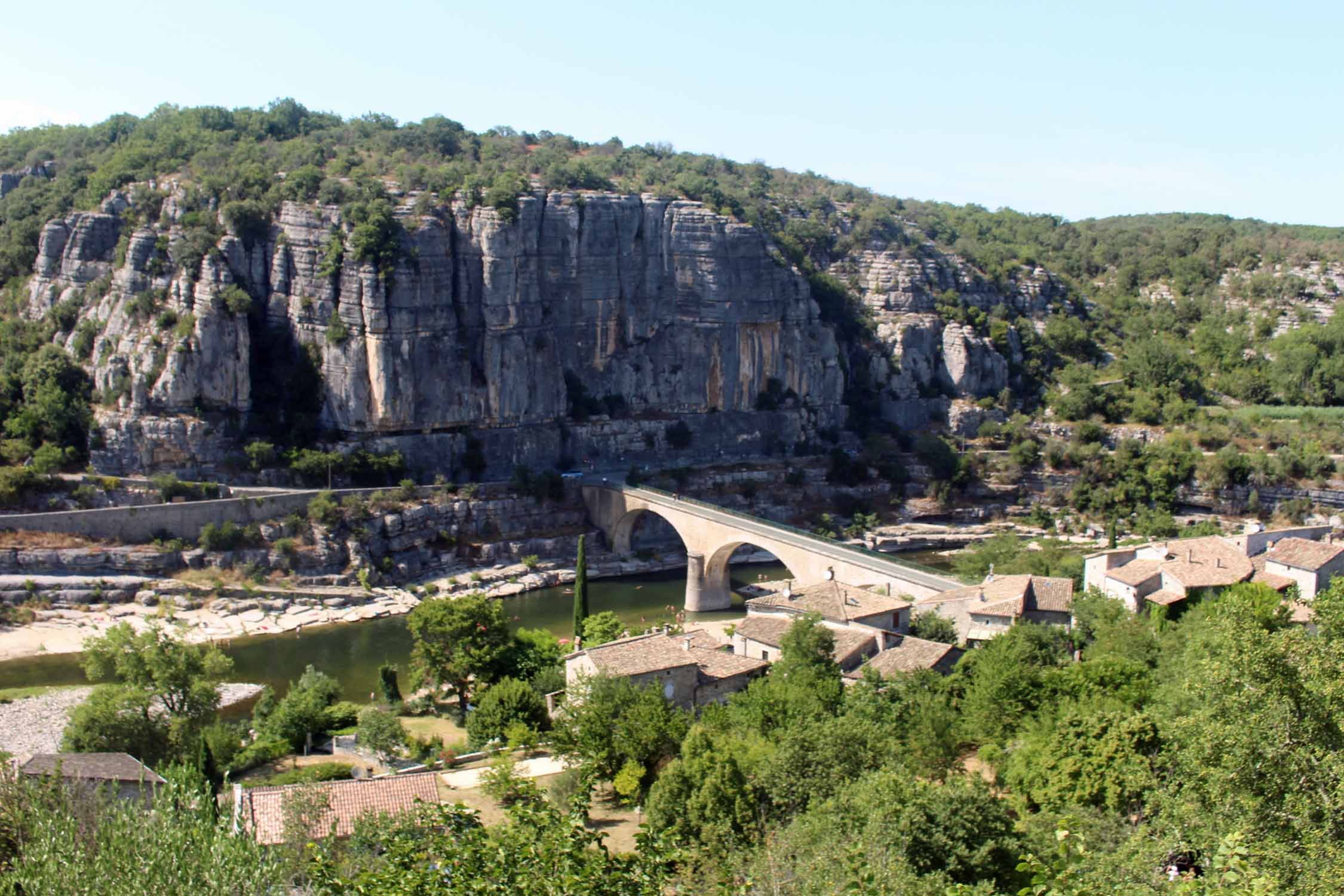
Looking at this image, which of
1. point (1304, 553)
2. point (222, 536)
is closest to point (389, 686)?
point (222, 536)

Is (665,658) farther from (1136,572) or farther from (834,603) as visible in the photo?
(1136,572)

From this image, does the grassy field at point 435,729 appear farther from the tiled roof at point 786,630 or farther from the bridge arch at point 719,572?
the bridge arch at point 719,572

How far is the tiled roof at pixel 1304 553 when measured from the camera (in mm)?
32562

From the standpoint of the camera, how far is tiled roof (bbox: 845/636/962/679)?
2750cm

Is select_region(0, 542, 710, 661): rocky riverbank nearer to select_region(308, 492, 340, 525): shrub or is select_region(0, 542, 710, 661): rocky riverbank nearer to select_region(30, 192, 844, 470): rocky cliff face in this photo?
select_region(308, 492, 340, 525): shrub

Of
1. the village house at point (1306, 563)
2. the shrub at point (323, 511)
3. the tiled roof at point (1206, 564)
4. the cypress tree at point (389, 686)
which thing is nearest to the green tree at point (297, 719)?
the cypress tree at point (389, 686)

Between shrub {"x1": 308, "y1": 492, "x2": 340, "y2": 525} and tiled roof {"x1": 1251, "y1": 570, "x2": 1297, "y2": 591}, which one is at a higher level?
tiled roof {"x1": 1251, "y1": 570, "x2": 1297, "y2": 591}

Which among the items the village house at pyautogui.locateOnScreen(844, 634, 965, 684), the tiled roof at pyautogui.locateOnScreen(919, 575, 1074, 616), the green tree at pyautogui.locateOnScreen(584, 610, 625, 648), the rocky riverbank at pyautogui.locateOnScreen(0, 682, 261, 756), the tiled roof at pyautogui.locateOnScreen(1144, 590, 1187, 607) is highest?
the tiled roof at pyautogui.locateOnScreen(1144, 590, 1187, 607)

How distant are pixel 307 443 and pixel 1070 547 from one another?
30873 millimetres

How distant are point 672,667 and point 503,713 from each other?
385 centimetres

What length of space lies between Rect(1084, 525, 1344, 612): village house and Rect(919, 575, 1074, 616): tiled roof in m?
1.20

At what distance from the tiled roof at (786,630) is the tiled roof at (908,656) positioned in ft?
1.49

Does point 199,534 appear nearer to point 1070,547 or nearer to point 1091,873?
point 1070,547

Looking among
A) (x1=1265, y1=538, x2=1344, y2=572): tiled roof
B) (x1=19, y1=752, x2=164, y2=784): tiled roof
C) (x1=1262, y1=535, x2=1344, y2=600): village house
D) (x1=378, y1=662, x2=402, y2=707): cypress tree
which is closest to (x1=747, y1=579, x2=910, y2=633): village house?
(x1=378, y1=662, x2=402, y2=707): cypress tree
